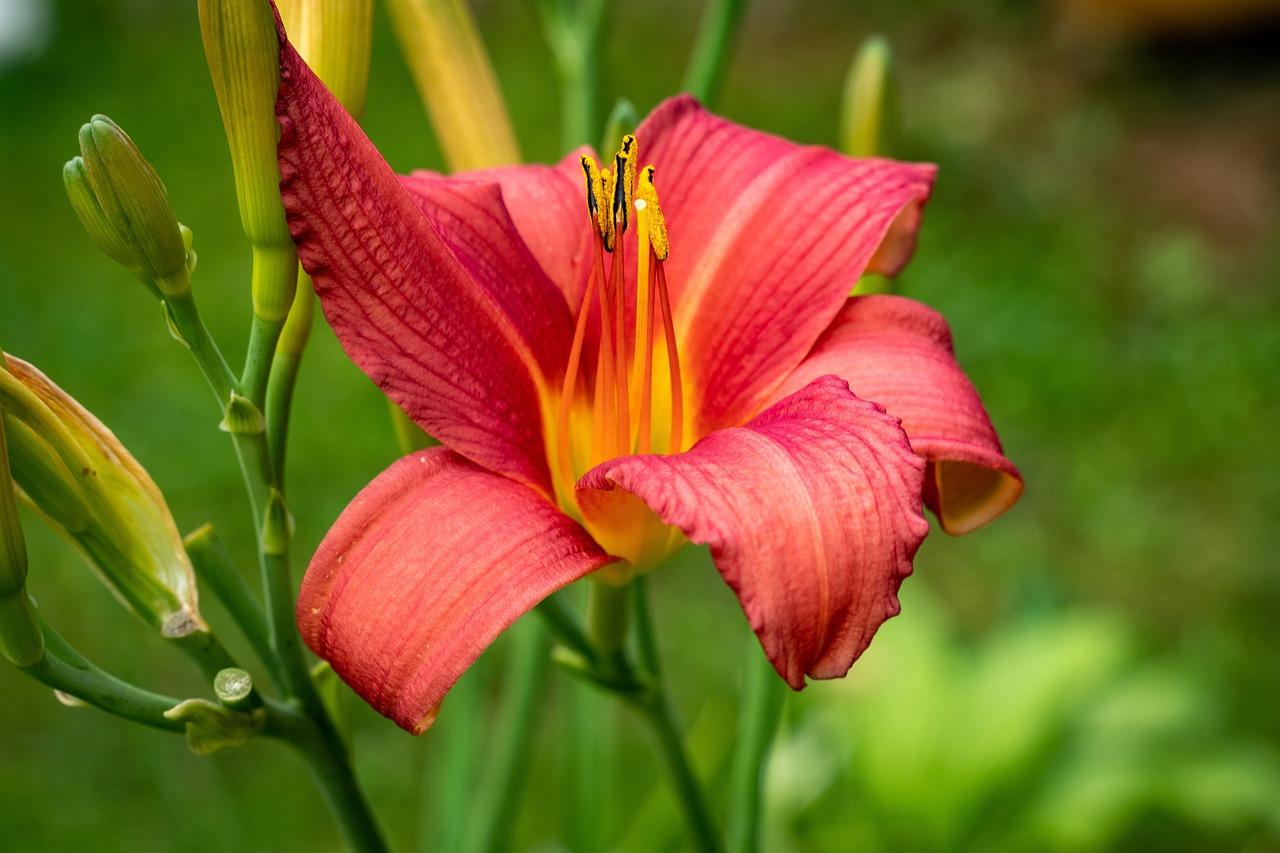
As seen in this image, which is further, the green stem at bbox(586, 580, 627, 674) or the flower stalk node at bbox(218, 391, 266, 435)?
the green stem at bbox(586, 580, 627, 674)

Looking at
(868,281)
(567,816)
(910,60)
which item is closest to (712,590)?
(567,816)

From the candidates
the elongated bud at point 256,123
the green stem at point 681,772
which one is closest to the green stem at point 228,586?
the elongated bud at point 256,123

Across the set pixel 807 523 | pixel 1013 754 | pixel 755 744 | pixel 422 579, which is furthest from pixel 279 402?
pixel 1013 754

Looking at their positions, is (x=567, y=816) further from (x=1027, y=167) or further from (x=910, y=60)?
(x=910, y=60)

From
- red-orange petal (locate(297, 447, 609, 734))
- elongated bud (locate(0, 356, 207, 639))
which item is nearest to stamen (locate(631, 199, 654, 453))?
red-orange petal (locate(297, 447, 609, 734))

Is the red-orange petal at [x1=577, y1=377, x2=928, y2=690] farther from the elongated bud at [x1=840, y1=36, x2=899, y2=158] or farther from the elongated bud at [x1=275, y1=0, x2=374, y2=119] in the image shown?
the elongated bud at [x1=840, y1=36, x2=899, y2=158]

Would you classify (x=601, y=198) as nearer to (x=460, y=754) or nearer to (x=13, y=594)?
(x=13, y=594)
